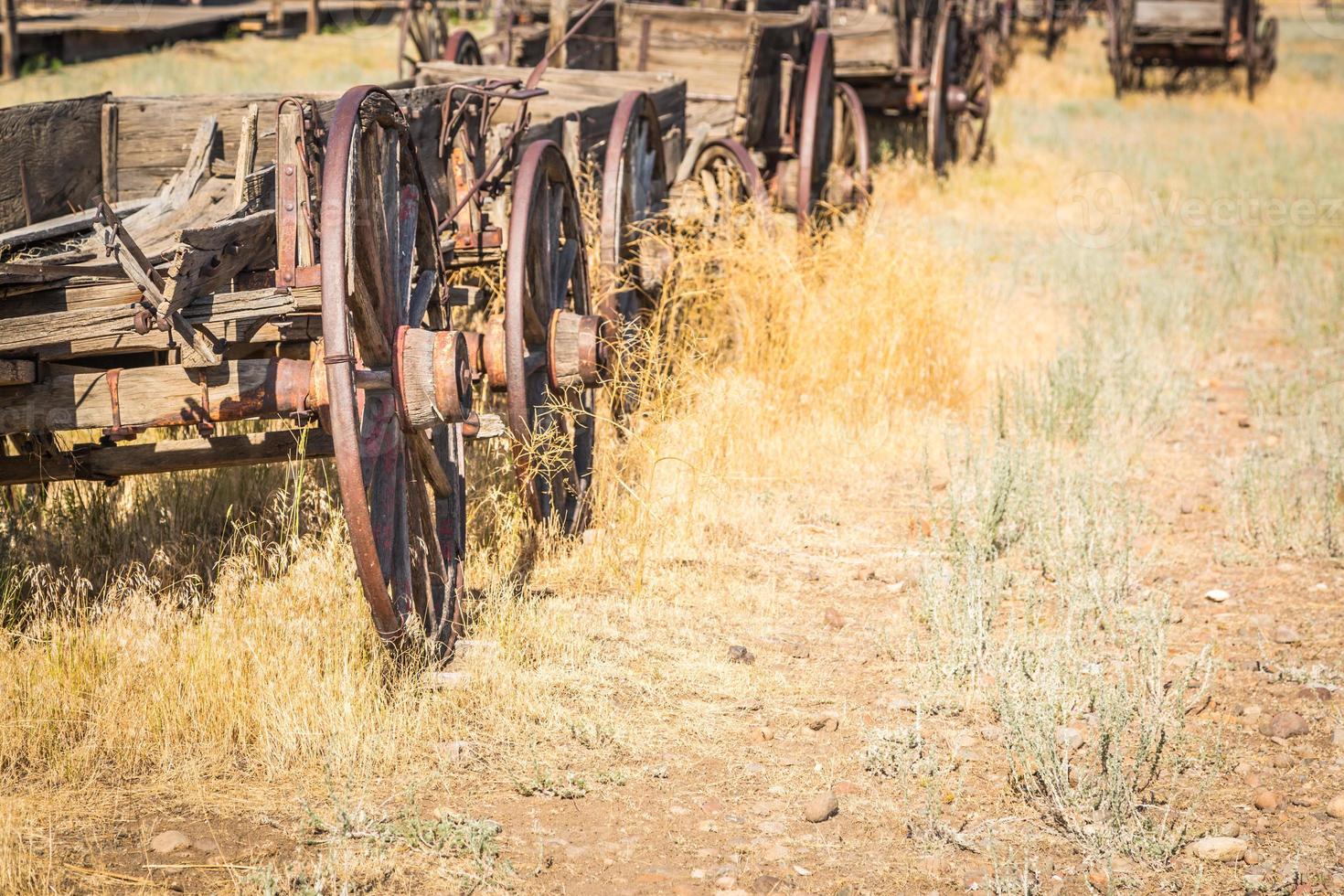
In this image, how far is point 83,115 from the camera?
4.25 m

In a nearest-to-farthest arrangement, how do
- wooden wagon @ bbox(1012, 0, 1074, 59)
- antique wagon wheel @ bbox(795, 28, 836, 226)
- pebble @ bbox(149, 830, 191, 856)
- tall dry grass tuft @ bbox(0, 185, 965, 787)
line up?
pebble @ bbox(149, 830, 191, 856), tall dry grass tuft @ bbox(0, 185, 965, 787), antique wagon wheel @ bbox(795, 28, 836, 226), wooden wagon @ bbox(1012, 0, 1074, 59)

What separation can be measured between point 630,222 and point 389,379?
7.26ft

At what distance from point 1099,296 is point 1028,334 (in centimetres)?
112

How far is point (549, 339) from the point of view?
152 inches

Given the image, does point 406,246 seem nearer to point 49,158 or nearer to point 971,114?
point 49,158

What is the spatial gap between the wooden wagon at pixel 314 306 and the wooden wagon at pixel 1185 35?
1467 cm

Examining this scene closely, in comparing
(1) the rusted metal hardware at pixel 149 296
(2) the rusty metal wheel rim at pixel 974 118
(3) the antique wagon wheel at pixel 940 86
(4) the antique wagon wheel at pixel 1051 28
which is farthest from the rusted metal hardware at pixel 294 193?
(4) the antique wagon wheel at pixel 1051 28

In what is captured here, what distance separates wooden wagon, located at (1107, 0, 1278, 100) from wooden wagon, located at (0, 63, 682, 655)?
14668 mm

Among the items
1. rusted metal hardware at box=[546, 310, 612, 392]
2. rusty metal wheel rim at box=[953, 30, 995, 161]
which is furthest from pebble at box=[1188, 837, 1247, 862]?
rusty metal wheel rim at box=[953, 30, 995, 161]

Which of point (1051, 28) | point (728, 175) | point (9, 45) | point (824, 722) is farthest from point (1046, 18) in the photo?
point (824, 722)

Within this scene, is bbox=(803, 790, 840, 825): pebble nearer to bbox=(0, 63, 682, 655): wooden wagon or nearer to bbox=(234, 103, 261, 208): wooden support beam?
bbox=(0, 63, 682, 655): wooden wagon

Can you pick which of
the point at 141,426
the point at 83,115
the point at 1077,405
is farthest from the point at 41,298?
the point at 1077,405

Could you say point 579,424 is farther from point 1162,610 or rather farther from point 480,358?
point 1162,610

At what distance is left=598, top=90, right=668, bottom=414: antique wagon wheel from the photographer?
4.53 meters
